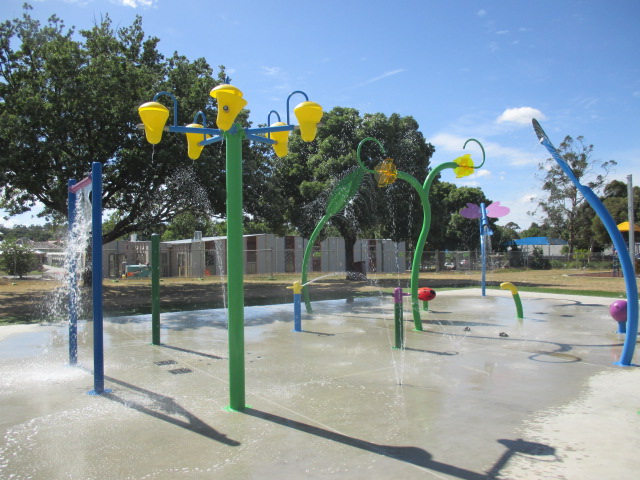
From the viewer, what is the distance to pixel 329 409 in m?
4.68

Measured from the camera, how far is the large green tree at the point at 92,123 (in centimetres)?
1597

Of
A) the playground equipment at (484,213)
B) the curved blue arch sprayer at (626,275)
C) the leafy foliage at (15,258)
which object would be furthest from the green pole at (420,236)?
the leafy foliage at (15,258)

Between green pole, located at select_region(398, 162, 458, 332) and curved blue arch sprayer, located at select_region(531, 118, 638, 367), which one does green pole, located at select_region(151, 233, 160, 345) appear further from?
curved blue arch sprayer, located at select_region(531, 118, 638, 367)

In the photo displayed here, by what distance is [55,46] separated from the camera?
56.6 ft

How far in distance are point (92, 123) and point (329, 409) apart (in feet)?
52.4

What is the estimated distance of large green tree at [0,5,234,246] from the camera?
15969 millimetres

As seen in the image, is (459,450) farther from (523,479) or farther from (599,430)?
(599,430)

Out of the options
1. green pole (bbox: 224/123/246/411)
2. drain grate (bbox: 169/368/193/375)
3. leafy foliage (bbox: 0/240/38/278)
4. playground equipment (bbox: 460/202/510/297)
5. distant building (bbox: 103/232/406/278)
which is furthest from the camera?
distant building (bbox: 103/232/406/278)

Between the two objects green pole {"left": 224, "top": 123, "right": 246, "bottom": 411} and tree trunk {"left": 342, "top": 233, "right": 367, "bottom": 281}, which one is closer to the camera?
green pole {"left": 224, "top": 123, "right": 246, "bottom": 411}

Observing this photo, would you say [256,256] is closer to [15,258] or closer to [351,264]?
[351,264]

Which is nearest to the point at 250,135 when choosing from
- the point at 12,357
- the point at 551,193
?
the point at 12,357

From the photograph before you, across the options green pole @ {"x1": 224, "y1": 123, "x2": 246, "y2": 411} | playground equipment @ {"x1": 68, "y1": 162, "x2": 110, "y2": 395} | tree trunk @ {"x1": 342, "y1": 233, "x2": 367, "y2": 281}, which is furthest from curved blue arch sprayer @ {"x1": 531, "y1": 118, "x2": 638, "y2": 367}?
tree trunk @ {"x1": 342, "y1": 233, "x2": 367, "y2": 281}

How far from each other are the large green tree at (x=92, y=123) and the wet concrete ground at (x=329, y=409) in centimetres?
930

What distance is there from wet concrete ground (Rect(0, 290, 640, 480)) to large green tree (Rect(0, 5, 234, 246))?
9302mm
